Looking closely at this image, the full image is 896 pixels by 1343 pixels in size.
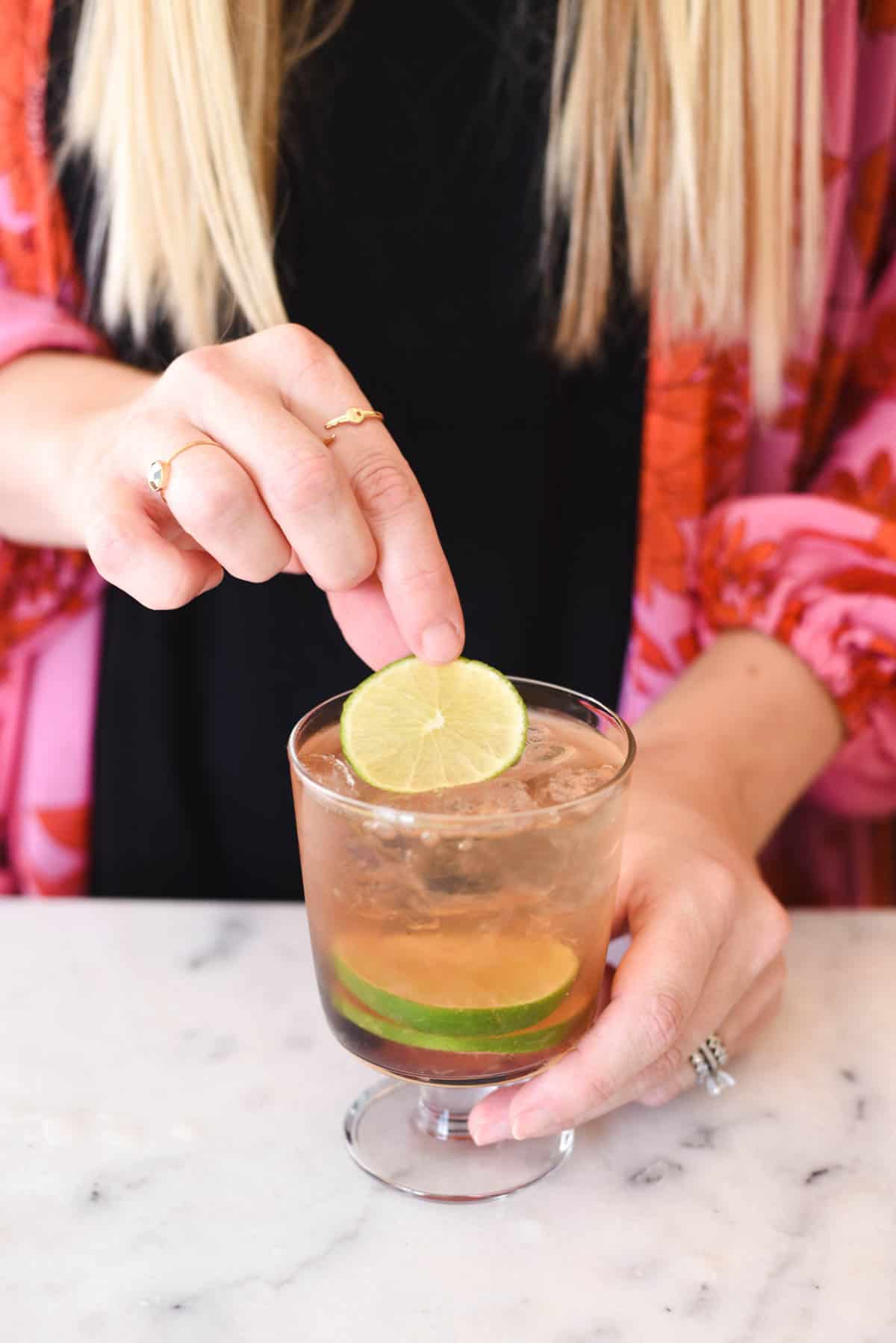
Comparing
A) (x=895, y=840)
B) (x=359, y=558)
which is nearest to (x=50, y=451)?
(x=359, y=558)

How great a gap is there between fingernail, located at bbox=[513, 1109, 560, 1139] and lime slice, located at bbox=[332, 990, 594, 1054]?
3cm

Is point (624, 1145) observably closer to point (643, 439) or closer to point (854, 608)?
point (854, 608)

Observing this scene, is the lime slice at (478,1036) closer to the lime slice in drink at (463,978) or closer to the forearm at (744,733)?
the lime slice in drink at (463,978)

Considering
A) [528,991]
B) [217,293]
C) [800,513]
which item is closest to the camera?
[528,991]

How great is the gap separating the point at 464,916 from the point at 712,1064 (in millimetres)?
258

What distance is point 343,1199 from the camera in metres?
0.73

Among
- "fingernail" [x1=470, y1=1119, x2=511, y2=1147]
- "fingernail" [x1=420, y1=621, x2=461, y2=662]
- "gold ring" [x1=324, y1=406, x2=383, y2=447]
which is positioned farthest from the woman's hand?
"gold ring" [x1=324, y1=406, x2=383, y2=447]

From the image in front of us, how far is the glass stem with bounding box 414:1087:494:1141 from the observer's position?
2.63 feet

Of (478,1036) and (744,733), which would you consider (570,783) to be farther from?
(744,733)

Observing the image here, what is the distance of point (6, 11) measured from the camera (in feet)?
3.53

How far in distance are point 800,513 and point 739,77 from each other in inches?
15.4

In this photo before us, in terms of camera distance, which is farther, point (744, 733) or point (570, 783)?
point (744, 733)

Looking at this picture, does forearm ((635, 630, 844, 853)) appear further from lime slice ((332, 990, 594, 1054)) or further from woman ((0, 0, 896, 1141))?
lime slice ((332, 990, 594, 1054))

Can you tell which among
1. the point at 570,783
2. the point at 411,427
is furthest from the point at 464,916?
the point at 411,427
